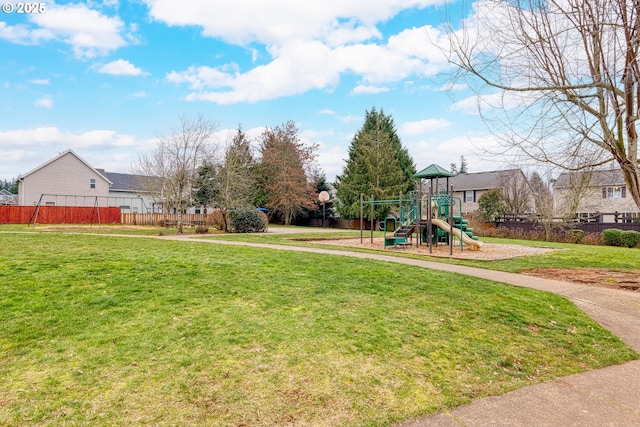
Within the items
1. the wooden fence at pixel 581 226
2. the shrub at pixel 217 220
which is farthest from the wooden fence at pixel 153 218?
the wooden fence at pixel 581 226

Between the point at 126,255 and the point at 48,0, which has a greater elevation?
the point at 48,0

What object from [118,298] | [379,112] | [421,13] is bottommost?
[118,298]

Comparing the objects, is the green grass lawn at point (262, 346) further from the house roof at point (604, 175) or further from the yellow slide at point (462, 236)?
the yellow slide at point (462, 236)

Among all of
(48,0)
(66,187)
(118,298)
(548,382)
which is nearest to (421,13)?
(548,382)

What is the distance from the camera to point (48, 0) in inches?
370

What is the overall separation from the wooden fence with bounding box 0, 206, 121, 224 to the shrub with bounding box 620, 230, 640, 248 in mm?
31679

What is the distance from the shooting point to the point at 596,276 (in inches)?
325

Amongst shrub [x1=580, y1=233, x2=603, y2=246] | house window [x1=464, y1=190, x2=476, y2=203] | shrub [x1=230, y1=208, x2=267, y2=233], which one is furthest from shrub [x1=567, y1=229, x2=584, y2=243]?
shrub [x1=230, y1=208, x2=267, y2=233]

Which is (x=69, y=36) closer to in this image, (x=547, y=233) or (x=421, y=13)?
(x=421, y=13)

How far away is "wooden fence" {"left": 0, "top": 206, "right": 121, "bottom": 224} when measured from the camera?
26172 mm

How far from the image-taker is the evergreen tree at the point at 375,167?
30500 mm

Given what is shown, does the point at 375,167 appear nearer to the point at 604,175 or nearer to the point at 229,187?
the point at 229,187

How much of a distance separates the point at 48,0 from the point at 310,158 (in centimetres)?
2718

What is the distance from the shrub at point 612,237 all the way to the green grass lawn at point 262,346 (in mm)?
18132
